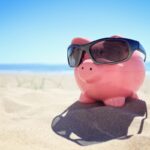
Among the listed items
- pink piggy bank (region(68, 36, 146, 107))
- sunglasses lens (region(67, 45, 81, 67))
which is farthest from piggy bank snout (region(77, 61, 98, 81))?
sunglasses lens (region(67, 45, 81, 67))

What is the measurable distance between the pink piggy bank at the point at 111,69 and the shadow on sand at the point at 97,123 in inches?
6.5

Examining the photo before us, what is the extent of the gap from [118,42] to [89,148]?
107cm

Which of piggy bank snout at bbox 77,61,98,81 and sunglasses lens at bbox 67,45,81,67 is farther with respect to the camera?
sunglasses lens at bbox 67,45,81,67

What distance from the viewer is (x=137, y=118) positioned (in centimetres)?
217

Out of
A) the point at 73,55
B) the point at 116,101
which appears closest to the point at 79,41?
the point at 73,55

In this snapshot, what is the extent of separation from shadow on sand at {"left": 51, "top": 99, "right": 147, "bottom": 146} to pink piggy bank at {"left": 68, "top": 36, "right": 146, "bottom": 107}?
0.17 meters

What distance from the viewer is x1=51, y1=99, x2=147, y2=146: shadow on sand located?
6.32 ft

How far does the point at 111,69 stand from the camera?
95.7 inches

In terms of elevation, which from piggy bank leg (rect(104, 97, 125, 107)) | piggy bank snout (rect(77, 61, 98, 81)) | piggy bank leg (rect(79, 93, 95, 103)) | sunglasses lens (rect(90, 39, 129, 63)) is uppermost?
sunglasses lens (rect(90, 39, 129, 63))

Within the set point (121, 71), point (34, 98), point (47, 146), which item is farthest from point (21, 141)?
point (34, 98)

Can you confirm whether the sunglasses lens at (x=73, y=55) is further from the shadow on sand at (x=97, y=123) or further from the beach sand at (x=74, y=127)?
the shadow on sand at (x=97, y=123)

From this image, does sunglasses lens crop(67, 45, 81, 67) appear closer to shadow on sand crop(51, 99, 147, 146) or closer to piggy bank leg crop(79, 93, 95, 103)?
piggy bank leg crop(79, 93, 95, 103)

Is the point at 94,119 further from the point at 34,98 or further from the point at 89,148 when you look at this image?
the point at 34,98

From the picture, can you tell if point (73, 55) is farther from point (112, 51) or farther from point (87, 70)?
point (112, 51)
